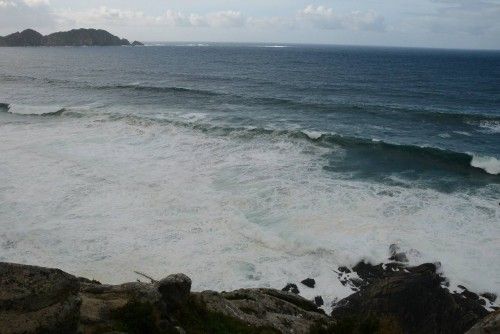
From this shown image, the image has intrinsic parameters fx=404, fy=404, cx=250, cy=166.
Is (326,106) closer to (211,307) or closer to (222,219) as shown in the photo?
(222,219)

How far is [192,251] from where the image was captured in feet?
72.6

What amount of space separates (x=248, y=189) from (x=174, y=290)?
17.8 m

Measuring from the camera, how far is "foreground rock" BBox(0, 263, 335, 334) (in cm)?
838

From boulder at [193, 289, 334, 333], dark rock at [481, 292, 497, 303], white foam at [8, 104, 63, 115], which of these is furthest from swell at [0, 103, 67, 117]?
dark rock at [481, 292, 497, 303]

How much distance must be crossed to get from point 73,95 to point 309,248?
57.7 m

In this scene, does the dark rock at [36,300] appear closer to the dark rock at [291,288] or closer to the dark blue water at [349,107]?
the dark rock at [291,288]

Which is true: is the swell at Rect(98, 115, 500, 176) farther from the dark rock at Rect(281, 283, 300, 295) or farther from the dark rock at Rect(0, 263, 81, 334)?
the dark rock at Rect(0, 263, 81, 334)

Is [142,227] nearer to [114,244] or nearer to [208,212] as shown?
[114,244]

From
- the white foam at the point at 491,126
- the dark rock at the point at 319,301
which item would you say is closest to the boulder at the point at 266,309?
the dark rock at the point at 319,301

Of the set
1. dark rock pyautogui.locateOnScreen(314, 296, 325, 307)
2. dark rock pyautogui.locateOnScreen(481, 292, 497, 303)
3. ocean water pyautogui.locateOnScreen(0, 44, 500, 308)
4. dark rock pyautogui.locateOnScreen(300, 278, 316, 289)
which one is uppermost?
ocean water pyautogui.locateOnScreen(0, 44, 500, 308)

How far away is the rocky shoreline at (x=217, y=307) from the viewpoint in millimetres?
8562

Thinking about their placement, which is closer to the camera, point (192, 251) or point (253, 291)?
point (253, 291)

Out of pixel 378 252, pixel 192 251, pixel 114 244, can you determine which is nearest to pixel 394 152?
pixel 378 252

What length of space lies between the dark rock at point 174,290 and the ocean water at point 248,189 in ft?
25.4
